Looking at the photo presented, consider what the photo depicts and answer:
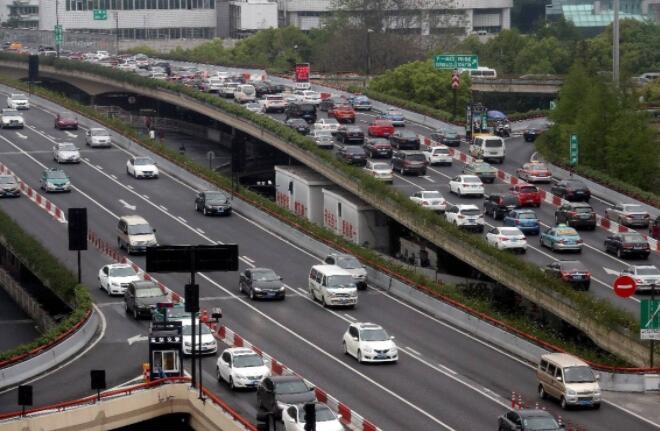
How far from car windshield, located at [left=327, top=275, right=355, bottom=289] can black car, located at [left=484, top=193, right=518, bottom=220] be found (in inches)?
718

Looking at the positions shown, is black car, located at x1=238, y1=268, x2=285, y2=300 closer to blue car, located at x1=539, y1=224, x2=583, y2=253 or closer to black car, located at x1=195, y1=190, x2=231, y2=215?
blue car, located at x1=539, y1=224, x2=583, y2=253

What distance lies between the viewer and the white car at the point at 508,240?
73562mm

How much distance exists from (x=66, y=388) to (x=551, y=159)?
53502 mm

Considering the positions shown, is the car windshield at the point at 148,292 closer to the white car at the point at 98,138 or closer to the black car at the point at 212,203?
the black car at the point at 212,203

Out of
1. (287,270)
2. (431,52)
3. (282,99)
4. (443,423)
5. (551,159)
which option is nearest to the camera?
(443,423)

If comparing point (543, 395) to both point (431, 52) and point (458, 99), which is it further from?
point (431, 52)

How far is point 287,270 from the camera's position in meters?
73.6

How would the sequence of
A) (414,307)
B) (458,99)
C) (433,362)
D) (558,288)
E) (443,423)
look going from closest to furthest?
(443,423), (433,362), (558,288), (414,307), (458,99)

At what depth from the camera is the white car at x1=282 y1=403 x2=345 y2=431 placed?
144 ft

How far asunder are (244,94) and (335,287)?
2509 inches

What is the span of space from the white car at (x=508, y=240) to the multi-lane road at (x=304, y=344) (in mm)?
3670

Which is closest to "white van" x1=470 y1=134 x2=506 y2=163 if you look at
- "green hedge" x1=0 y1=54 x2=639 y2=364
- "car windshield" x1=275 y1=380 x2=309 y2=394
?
"green hedge" x1=0 y1=54 x2=639 y2=364

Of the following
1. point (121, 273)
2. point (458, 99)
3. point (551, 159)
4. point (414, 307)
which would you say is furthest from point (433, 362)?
point (458, 99)

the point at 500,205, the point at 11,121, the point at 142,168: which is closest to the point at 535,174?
the point at 500,205
